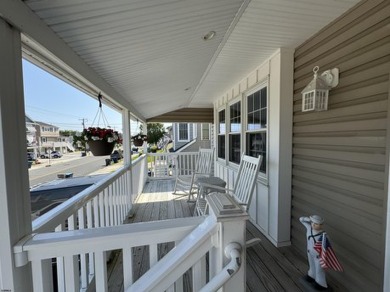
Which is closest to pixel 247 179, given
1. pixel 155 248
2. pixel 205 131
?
pixel 155 248

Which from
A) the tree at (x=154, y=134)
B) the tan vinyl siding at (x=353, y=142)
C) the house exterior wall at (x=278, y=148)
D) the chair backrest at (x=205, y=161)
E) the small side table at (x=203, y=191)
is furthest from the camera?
the tree at (x=154, y=134)

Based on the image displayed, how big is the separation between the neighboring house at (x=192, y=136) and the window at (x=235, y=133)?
5149mm

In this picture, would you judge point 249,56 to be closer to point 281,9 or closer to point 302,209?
point 281,9

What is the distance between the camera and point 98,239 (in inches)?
36.0

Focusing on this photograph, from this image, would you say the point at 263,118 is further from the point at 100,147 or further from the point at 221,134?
the point at 221,134

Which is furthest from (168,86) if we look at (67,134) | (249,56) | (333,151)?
(333,151)

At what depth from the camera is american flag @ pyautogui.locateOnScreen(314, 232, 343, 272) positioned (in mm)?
1540

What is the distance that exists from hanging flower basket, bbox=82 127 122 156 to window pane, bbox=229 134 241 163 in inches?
99.8

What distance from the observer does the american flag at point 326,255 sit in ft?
5.05

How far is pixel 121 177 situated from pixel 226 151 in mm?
2368

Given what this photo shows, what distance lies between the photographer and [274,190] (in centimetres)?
251

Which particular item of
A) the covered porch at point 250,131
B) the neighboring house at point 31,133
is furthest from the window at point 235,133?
the neighboring house at point 31,133

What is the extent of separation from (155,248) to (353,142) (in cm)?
168

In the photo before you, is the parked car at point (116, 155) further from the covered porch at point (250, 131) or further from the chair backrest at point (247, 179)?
the chair backrest at point (247, 179)
